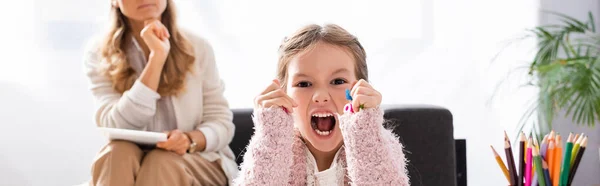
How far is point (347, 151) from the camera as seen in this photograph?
112 centimetres

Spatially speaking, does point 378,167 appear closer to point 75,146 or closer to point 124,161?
point 124,161

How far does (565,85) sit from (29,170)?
1.99 m

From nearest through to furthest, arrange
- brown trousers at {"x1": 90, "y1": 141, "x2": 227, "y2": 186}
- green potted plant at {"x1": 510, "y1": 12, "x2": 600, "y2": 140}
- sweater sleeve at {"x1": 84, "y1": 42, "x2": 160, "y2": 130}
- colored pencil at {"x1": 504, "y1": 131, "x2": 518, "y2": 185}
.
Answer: colored pencil at {"x1": 504, "y1": 131, "x2": 518, "y2": 185}, brown trousers at {"x1": 90, "y1": 141, "x2": 227, "y2": 186}, sweater sleeve at {"x1": 84, "y1": 42, "x2": 160, "y2": 130}, green potted plant at {"x1": 510, "y1": 12, "x2": 600, "y2": 140}

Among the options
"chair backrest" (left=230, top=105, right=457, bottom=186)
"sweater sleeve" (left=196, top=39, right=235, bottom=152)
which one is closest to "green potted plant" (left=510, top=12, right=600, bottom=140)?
"chair backrest" (left=230, top=105, right=457, bottom=186)

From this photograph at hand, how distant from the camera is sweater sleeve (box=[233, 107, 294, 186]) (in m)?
1.11

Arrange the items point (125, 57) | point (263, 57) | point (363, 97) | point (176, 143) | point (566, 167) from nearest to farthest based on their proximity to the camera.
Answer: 1. point (363, 97)
2. point (566, 167)
3. point (176, 143)
4. point (125, 57)
5. point (263, 57)

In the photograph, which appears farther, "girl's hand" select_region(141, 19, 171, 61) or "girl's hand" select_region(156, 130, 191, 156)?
"girl's hand" select_region(141, 19, 171, 61)

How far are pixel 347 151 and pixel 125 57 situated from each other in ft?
3.49

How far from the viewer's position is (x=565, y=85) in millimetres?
2533

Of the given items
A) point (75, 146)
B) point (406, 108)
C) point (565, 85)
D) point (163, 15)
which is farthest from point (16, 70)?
point (565, 85)

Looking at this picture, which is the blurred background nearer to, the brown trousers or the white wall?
the white wall

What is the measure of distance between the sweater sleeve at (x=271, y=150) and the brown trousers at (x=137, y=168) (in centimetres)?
67

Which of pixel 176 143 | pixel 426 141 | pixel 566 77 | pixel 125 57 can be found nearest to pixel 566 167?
pixel 426 141

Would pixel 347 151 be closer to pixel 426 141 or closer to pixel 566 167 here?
pixel 566 167
